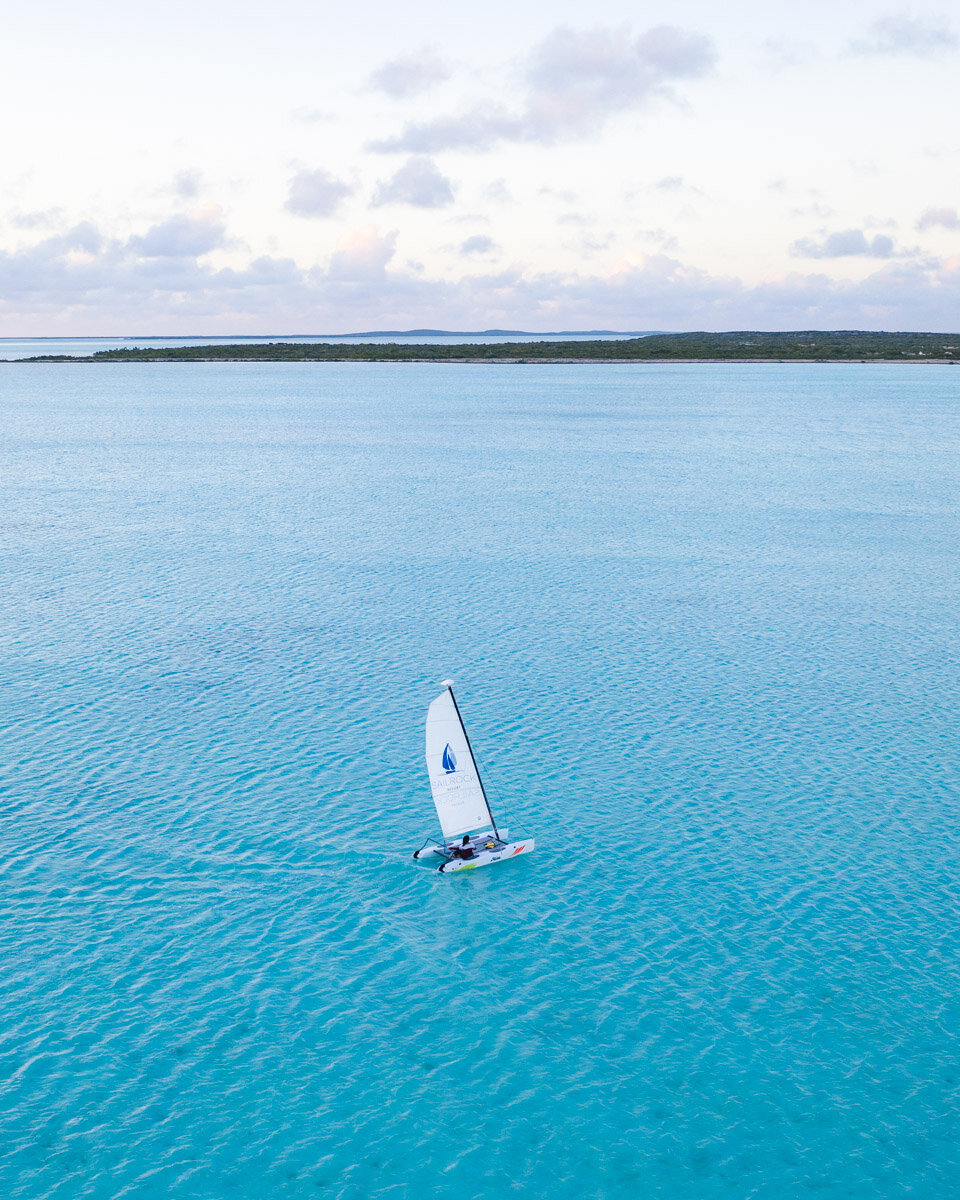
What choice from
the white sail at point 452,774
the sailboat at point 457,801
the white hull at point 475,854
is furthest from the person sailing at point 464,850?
the white sail at point 452,774

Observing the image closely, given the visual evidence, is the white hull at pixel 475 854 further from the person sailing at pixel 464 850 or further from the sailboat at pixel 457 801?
the person sailing at pixel 464 850

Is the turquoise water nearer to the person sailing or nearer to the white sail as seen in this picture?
the person sailing

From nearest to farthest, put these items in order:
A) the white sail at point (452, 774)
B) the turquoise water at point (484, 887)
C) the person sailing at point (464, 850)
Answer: the turquoise water at point (484, 887) < the white sail at point (452, 774) < the person sailing at point (464, 850)

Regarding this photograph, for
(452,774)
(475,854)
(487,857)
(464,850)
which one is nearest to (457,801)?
(452,774)

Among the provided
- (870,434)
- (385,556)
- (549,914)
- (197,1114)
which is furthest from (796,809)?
(870,434)

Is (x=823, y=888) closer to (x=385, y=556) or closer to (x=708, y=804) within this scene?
(x=708, y=804)

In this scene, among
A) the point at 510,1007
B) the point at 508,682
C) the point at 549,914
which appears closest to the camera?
the point at 510,1007

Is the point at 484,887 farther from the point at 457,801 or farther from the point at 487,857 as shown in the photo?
the point at 457,801
